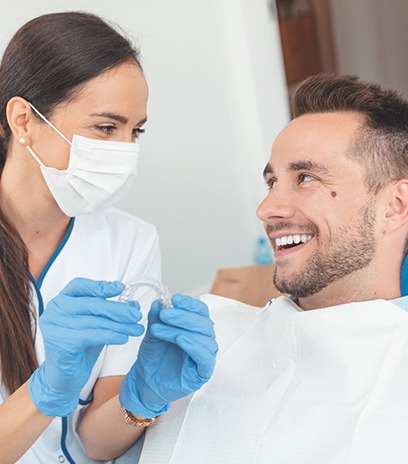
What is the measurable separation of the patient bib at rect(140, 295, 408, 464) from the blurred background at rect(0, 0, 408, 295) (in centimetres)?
159

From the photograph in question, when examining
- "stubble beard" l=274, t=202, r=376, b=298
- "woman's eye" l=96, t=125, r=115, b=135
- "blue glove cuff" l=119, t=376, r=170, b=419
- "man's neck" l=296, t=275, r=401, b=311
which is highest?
"woman's eye" l=96, t=125, r=115, b=135

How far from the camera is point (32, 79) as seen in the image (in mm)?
1566

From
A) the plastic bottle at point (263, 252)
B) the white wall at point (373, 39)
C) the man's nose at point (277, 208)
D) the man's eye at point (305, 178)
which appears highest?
the man's eye at point (305, 178)

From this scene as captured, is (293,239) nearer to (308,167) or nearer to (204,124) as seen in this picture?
(308,167)

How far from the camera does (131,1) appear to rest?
2930 millimetres

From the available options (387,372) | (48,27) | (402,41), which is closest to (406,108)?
(387,372)

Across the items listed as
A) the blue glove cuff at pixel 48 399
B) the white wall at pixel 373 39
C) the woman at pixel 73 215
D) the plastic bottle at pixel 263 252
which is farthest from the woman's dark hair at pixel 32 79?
the white wall at pixel 373 39

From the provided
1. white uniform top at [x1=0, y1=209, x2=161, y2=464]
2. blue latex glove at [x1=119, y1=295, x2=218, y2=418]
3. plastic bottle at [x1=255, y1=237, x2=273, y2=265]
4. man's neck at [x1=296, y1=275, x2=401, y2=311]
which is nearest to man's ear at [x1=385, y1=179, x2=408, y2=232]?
man's neck at [x1=296, y1=275, x2=401, y2=311]

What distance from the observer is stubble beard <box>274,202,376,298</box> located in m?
1.45

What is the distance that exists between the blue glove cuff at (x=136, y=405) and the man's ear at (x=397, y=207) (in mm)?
540

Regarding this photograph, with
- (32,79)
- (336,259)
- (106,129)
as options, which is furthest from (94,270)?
(336,259)

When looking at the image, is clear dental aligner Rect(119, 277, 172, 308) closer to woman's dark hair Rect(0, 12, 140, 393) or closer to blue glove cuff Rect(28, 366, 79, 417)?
blue glove cuff Rect(28, 366, 79, 417)

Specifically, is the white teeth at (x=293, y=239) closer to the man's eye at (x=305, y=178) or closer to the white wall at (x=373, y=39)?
the man's eye at (x=305, y=178)

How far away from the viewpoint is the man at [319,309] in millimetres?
1313
